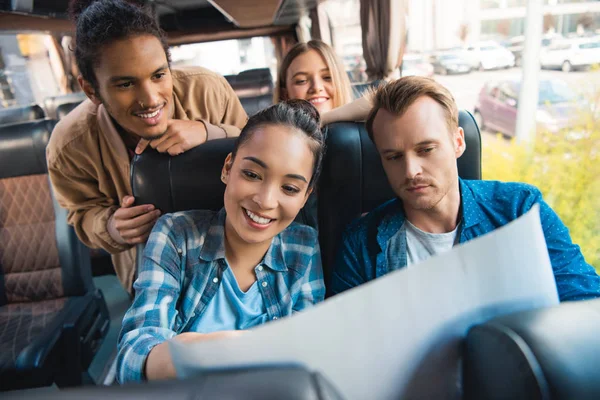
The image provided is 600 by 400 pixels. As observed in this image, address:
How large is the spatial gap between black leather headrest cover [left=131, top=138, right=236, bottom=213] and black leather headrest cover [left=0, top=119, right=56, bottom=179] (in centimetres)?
117

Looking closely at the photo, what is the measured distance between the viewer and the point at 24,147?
2209 millimetres

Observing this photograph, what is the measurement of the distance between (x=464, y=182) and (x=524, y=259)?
31.6 inches

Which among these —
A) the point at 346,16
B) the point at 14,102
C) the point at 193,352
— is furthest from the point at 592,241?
the point at 14,102

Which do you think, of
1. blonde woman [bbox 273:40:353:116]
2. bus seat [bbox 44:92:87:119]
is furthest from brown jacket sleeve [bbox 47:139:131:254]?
bus seat [bbox 44:92:87:119]

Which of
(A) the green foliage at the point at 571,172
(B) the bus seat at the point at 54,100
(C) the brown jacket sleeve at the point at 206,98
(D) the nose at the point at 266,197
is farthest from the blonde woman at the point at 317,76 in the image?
(B) the bus seat at the point at 54,100

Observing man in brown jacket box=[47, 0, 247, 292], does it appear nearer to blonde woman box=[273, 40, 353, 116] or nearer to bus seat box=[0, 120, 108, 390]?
blonde woman box=[273, 40, 353, 116]

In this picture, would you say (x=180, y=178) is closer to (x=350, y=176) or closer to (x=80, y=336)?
(x=350, y=176)

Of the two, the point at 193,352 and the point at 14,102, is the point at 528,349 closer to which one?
the point at 193,352

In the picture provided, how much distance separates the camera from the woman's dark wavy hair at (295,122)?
1208 mm

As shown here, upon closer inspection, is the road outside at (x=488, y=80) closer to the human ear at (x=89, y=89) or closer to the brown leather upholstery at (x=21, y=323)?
the human ear at (x=89, y=89)

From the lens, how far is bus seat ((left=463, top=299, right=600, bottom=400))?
494 millimetres

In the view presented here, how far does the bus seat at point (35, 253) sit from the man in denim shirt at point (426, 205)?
1543 mm

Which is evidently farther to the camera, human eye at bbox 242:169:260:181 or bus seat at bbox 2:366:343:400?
human eye at bbox 242:169:260:181

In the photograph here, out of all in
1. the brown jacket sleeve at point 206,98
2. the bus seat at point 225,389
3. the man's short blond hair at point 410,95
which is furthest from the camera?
the brown jacket sleeve at point 206,98
